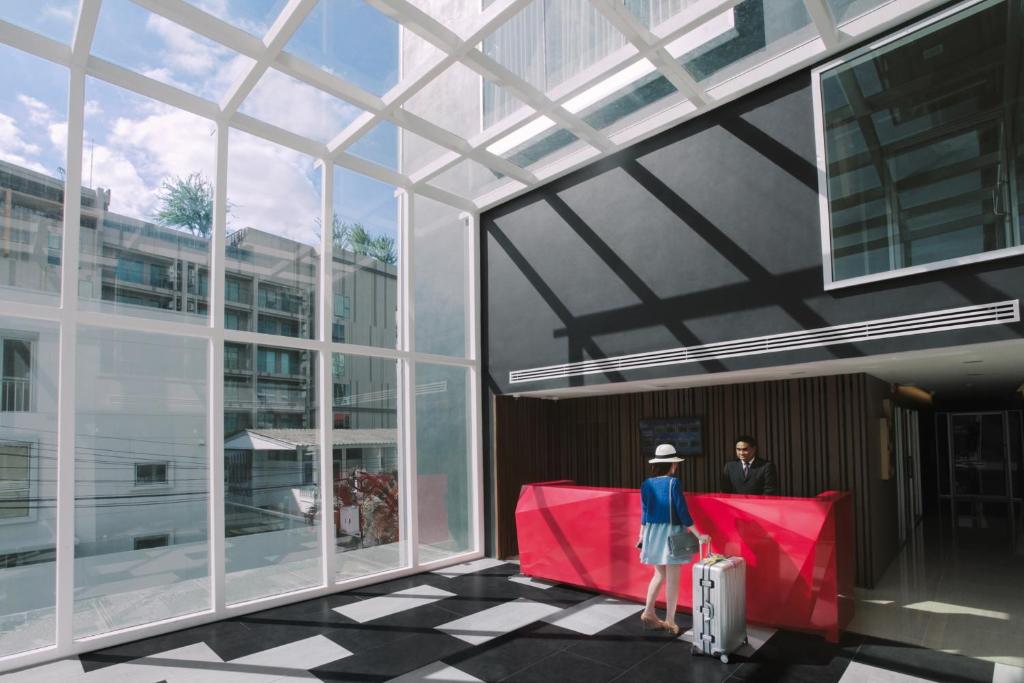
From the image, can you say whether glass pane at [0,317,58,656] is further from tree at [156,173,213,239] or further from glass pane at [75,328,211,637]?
tree at [156,173,213,239]

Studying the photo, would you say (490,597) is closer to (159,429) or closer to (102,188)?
(159,429)

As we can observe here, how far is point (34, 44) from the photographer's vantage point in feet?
16.1

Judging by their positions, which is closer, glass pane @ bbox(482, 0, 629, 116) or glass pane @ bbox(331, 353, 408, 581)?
glass pane @ bbox(482, 0, 629, 116)

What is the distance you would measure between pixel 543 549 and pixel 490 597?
2.77 feet

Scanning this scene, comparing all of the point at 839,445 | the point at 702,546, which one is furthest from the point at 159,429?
the point at 839,445

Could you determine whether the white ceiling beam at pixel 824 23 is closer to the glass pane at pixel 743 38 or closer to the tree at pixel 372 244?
the glass pane at pixel 743 38

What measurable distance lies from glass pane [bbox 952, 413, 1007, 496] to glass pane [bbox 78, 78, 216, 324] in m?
14.9

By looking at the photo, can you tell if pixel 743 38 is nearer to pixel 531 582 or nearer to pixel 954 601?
pixel 954 601

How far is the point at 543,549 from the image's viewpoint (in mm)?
6621

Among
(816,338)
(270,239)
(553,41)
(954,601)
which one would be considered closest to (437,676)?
(816,338)

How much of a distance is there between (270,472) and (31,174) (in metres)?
3.28

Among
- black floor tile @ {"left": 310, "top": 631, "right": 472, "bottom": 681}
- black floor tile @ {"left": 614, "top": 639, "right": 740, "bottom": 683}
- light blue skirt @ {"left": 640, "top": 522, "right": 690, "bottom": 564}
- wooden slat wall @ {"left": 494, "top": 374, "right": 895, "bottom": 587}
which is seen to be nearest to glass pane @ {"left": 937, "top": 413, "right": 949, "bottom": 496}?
wooden slat wall @ {"left": 494, "top": 374, "right": 895, "bottom": 587}

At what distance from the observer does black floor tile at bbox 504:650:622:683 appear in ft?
13.5

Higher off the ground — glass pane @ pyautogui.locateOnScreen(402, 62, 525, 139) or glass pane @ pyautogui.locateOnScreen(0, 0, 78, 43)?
glass pane @ pyautogui.locateOnScreen(402, 62, 525, 139)
